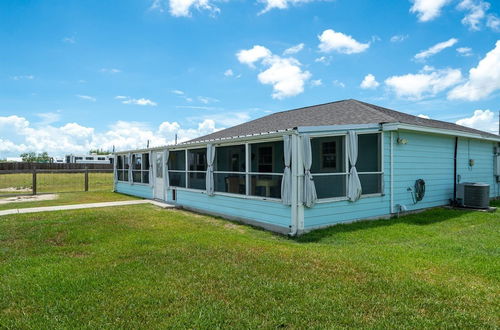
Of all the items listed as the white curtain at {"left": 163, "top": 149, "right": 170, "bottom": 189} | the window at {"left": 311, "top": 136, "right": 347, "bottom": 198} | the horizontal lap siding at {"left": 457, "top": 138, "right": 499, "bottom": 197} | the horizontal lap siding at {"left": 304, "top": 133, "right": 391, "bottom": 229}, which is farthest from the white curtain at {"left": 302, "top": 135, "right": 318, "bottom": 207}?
the white curtain at {"left": 163, "top": 149, "right": 170, "bottom": 189}

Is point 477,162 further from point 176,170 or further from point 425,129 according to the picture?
point 176,170

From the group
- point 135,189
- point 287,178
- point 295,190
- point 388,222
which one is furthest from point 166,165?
point 388,222

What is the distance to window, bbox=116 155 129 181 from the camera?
16578mm

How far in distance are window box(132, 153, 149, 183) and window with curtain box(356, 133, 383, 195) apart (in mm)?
9544

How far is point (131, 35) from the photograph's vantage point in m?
11.9

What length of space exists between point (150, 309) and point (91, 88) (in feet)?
55.4

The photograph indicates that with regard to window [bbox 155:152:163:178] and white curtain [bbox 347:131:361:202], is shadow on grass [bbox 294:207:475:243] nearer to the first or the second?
white curtain [bbox 347:131:361:202]

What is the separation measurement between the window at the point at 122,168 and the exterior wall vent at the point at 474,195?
48.3 ft

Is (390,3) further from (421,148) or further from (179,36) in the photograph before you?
(179,36)

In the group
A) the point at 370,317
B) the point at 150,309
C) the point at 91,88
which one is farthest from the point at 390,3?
the point at 91,88

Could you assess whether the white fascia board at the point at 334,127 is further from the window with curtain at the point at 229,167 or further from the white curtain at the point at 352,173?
Result: the window with curtain at the point at 229,167

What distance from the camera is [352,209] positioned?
7555 mm

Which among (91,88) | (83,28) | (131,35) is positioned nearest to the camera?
(83,28)

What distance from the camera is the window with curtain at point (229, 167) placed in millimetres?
8930
